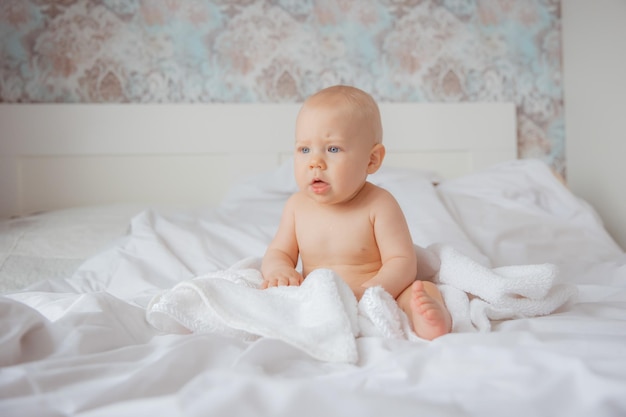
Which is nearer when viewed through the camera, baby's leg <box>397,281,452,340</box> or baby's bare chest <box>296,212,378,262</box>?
baby's leg <box>397,281,452,340</box>

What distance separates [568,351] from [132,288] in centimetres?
94

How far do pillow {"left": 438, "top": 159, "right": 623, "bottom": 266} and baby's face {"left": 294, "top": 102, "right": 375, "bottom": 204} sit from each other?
68 cm

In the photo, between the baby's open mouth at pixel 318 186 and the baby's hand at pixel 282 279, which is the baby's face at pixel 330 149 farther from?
the baby's hand at pixel 282 279

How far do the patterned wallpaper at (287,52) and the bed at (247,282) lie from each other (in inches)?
4.6

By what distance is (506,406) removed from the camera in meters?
0.62

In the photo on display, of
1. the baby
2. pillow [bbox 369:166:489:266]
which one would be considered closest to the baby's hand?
the baby

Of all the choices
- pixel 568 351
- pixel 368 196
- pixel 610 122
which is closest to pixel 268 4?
pixel 610 122

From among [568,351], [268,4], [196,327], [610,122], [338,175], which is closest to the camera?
[568,351]

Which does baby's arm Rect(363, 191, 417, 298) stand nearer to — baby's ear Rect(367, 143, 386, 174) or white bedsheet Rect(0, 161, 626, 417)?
baby's ear Rect(367, 143, 386, 174)

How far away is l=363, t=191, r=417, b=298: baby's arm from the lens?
3.37 ft

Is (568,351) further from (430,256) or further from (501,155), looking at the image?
(501,155)

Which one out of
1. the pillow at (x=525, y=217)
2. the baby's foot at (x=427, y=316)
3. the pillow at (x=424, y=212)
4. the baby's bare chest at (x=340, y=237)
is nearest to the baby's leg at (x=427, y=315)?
the baby's foot at (x=427, y=316)

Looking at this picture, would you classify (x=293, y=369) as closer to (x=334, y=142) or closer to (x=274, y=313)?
(x=274, y=313)

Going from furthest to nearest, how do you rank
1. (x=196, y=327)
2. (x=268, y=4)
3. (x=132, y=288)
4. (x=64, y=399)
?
(x=268, y=4), (x=132, y=288), (x=196, y=327), (x=64, y=399)
